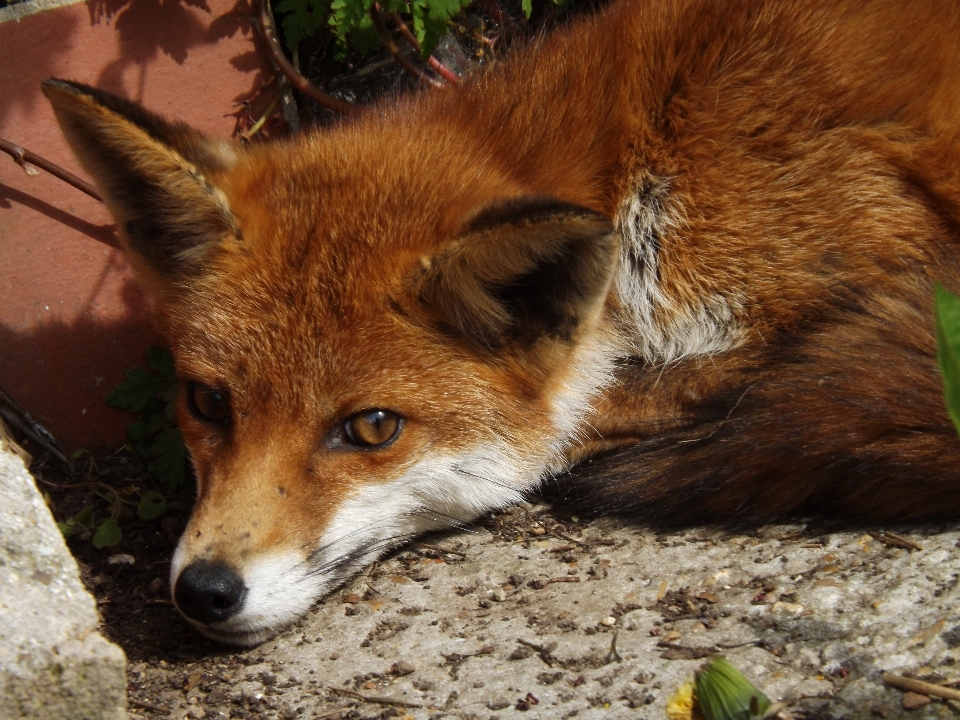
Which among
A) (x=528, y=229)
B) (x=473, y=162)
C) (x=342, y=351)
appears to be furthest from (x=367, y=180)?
(x=528, y=229)

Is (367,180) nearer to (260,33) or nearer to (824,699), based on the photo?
(260,33)

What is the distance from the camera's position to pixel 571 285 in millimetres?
2721

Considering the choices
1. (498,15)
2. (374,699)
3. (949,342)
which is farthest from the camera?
(498,15)

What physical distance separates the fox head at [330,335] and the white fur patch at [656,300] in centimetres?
46

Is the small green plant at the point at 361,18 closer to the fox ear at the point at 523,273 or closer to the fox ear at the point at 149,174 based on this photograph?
the fox ear at the point at 149,174

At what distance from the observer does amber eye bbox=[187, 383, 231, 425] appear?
2.78 m

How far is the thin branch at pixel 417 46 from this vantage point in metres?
4.25

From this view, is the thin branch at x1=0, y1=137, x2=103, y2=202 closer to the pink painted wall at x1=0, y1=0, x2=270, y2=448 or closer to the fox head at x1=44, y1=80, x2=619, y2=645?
the pink painted wall at x1=0, y1=0, x2=270, y2=448

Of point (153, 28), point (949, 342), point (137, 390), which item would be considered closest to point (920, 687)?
point (949, 342)

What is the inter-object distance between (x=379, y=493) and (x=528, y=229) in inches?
36.4

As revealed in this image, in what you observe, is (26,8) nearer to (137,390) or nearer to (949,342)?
(137,390)

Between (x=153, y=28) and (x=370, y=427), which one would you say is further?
(x=153, y=28)

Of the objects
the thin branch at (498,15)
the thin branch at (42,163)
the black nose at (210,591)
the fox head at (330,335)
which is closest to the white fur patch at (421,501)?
the fox head at (330,335)

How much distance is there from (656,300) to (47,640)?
7.12 ft
